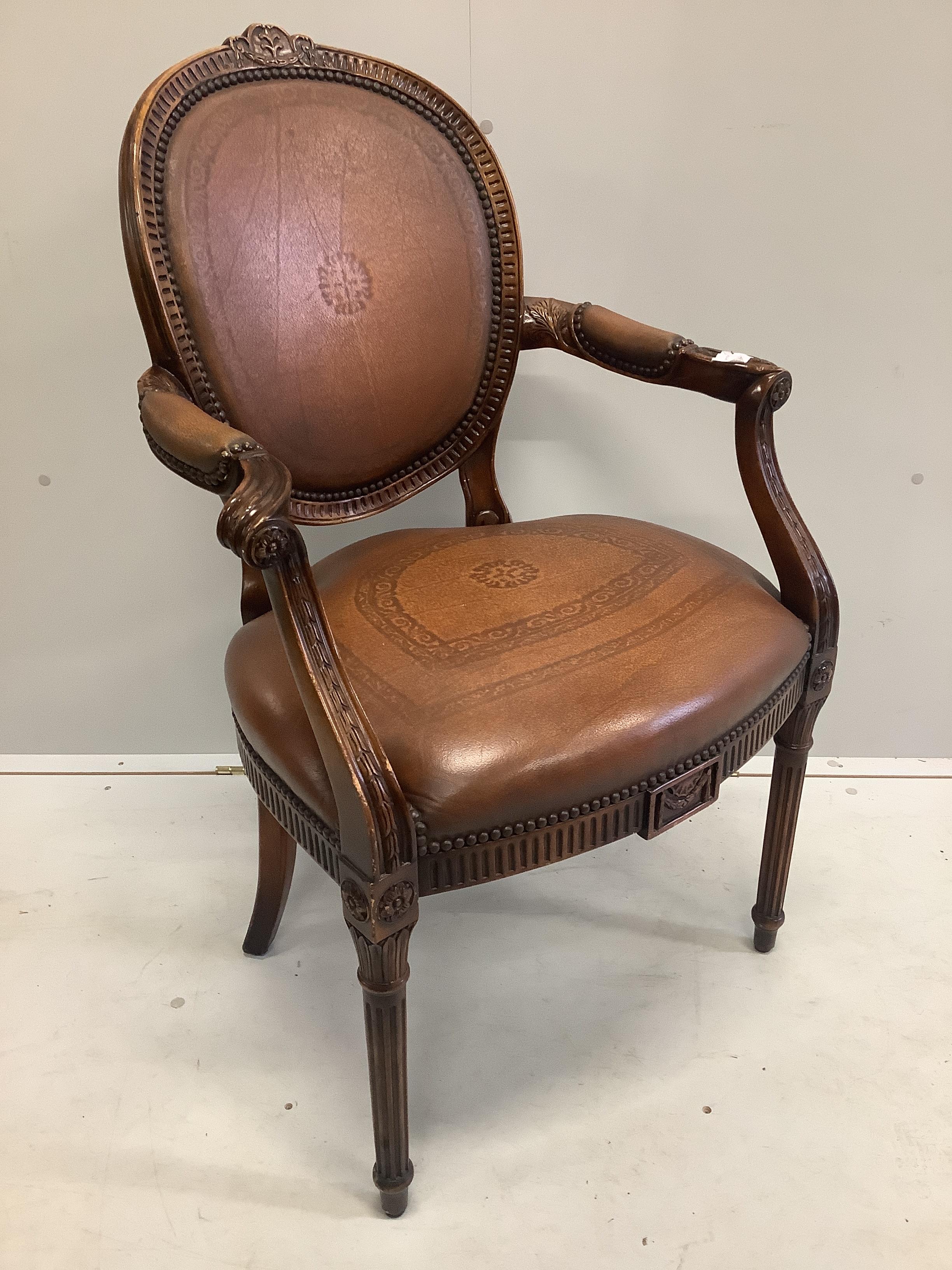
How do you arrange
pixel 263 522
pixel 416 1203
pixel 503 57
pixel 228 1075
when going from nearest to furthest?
pixel 263 522, pixel 416 1203, pixel 228 1075, pixel 503 57

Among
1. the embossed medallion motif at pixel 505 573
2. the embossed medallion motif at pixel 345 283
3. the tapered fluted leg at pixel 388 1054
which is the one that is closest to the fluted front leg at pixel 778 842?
the embossed medallion motif at pixel 505 573

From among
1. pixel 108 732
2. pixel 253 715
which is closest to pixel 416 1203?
pixel 253 715

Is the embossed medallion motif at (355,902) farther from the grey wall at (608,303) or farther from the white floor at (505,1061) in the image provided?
the grey wall at (608,303)

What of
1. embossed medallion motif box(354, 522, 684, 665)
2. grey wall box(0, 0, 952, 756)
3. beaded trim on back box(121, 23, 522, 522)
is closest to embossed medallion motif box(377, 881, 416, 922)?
embossed medallion motif box(354, 522, 684, 665)

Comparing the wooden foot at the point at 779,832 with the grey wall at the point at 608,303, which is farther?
the grey wall at the point at 608,303

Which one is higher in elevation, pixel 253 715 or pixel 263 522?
pixel 263 522

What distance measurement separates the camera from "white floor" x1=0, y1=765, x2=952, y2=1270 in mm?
921

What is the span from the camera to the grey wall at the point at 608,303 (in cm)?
123

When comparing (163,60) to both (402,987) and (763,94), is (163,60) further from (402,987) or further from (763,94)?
(402,987)

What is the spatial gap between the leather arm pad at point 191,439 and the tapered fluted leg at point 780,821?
0.69 metres

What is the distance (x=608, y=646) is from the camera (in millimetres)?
852

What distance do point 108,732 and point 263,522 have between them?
1130mm

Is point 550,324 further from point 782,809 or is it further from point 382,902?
point 382,902

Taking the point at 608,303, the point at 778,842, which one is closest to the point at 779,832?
the point at 778,842
